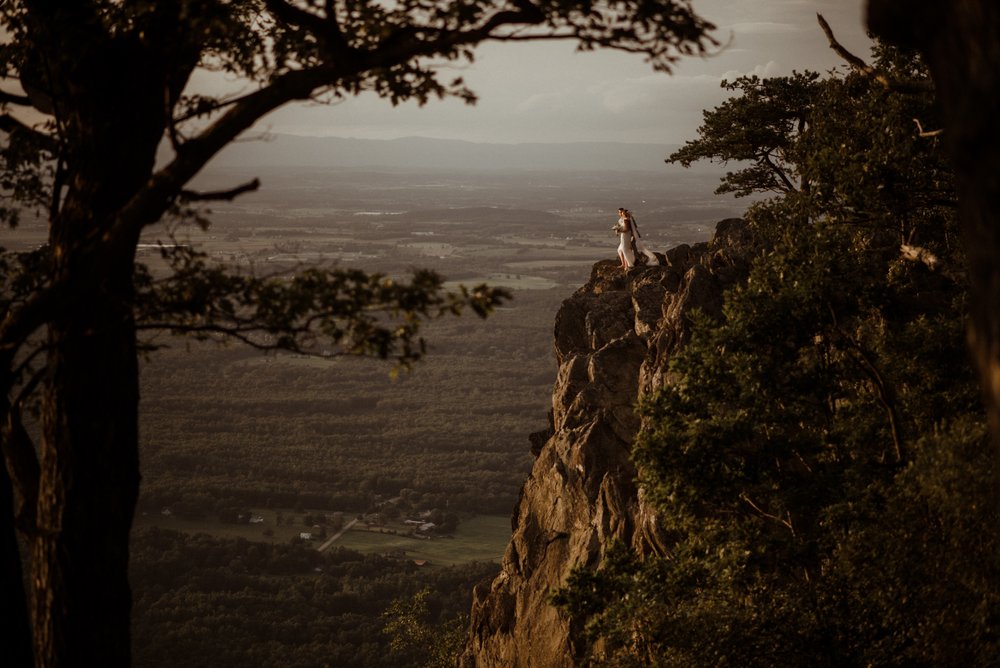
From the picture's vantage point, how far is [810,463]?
1437 cm

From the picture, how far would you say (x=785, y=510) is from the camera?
519 inches

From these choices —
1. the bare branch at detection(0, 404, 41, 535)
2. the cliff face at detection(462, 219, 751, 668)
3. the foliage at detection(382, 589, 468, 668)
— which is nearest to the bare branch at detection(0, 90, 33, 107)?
the bare branch at detection(0, 404, 41, 535)

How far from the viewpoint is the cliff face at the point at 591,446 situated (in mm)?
23125

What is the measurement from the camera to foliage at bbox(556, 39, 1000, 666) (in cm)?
1160

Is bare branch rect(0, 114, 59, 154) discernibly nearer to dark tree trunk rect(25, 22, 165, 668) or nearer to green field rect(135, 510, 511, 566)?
dark tree trunk rect(25, 22, 165, 668)

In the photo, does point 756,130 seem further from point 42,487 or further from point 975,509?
point 42,487

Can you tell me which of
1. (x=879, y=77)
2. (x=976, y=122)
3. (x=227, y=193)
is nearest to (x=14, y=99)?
(x=227, y=193)

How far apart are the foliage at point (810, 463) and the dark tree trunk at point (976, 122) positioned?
24.4 ft

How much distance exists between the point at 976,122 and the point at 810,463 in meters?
11.3

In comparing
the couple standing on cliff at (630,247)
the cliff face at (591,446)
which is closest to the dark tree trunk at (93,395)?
the cliff face at (591,446)

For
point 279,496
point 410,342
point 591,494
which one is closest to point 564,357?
point 591,494

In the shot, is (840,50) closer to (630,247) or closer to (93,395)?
(93,395)

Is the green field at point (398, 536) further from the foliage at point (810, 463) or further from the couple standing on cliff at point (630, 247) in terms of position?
the foliage at point (810, 463)

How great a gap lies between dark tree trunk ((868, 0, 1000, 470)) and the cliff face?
1758cm
